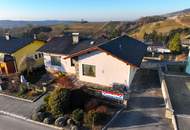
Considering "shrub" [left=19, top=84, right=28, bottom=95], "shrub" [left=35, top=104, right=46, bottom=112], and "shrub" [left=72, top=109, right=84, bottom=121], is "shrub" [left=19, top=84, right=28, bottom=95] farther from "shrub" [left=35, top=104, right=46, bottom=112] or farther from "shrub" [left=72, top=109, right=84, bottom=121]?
"shrub" [left=72, top=109, right=84, bottom=121]

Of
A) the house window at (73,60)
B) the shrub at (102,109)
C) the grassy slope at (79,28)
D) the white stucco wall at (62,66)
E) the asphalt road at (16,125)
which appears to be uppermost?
the grassy slope at (79,28)

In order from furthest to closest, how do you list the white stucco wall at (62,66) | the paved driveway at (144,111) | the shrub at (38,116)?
the white stucco wall at (62,66) < the shrub at (38,116) < the paved driveway at (144,111)

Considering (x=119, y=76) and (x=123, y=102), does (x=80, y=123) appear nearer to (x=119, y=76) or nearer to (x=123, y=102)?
(x=123, y=102)

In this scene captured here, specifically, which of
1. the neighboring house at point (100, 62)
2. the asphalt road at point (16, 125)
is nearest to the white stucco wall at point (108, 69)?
the neighboring house at point (100, 62)

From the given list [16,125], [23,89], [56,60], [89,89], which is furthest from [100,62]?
[16,125]

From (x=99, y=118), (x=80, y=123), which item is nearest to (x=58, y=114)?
(x=80, y=123)

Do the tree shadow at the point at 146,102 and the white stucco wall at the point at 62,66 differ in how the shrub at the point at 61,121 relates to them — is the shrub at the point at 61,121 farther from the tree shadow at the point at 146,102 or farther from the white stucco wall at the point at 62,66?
the white stucco wall at the point at 62,66

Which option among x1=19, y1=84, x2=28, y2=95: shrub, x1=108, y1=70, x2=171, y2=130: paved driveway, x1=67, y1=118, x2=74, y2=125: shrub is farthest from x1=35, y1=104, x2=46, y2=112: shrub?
x1=108, y1=70, x2=171, y2=130: paved driveway

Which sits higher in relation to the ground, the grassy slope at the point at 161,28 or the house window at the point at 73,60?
the grassy slope at the point at 161,28

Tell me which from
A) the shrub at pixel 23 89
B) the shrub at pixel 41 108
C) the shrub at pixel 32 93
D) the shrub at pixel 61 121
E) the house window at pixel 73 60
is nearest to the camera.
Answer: the shrub at pixel 61 121
